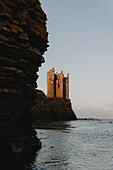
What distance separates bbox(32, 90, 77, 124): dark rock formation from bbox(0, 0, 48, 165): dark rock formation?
79607 mm

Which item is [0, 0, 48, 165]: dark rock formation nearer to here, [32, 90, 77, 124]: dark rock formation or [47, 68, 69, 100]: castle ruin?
[32, 90, 77, 124]: dark rock formation

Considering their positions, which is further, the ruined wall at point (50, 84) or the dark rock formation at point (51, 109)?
the ruined wall at point (50, 84)

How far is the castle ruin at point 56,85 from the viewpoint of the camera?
13150 cm

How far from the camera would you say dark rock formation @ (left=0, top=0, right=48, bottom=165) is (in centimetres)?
1504

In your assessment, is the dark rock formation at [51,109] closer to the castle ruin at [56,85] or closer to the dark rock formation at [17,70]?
the castle ruin at [56,85]

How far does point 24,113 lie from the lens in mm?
17469

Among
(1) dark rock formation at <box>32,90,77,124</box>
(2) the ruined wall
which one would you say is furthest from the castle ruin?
(1) dark rock formation at <box>32,90,77,124</box>

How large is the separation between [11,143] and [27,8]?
1090 centimetres

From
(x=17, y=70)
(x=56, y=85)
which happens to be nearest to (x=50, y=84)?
(x=56, y=85)

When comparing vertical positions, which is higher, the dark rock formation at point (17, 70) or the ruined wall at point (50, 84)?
the ruined wall at point (50, 84)

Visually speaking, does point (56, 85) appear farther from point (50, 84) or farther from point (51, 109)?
point (51, 109)

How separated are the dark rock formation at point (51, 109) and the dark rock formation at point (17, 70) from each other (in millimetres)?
79607

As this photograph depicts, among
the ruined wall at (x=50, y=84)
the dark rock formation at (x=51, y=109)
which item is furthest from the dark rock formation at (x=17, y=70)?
the ruined wall at (x=50, y=84)

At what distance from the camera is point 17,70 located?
16.0 meters
